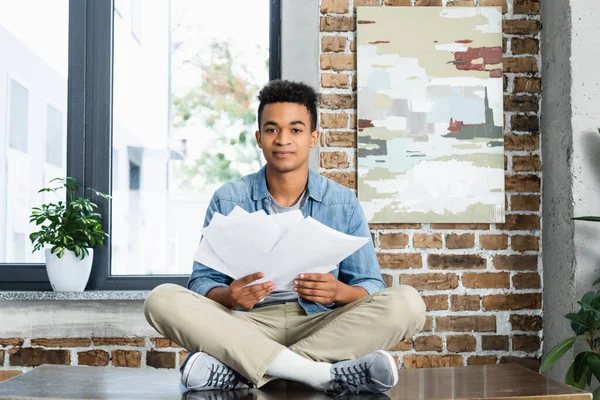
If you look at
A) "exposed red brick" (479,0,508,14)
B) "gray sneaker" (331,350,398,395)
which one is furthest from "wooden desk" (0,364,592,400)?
"exposed red brick" (479,0,508,14)

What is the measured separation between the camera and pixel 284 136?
199 centimetres

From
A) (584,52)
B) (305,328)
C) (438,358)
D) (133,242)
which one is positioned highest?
(584,52)

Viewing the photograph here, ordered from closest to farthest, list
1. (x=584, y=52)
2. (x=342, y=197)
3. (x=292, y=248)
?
(x=292, y=248) < (x=342, y=197) < (x=584, y=52)

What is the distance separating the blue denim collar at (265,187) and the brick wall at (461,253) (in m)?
0.48

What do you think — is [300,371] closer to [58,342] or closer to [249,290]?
[249,290]

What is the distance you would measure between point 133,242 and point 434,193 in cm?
122

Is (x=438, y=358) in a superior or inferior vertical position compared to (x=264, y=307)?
inferior

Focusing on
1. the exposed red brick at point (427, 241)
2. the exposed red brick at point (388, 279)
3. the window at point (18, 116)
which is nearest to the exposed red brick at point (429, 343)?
the exposed red brick at point (388, 279)

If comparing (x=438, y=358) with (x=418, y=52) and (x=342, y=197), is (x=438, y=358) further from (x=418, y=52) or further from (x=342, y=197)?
(x=418, y=52)

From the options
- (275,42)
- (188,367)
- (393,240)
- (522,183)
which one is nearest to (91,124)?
(275,42)

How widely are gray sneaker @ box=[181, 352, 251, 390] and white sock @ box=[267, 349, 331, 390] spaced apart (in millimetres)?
106

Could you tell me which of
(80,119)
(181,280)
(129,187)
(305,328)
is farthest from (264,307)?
(80,119)

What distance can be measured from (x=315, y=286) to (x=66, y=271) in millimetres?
1175

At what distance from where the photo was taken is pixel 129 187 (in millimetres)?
2703
